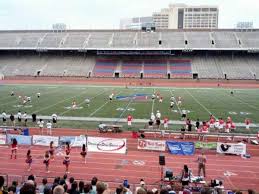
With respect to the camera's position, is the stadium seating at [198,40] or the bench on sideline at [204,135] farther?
the stadium seating at [198,40]

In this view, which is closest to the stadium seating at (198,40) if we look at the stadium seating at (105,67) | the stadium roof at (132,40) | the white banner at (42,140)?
the stadium roof at (132,40)

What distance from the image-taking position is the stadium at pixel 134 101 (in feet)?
53.4

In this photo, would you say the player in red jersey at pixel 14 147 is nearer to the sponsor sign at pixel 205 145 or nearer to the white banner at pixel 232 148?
the sponsor sign at pixel 205 145

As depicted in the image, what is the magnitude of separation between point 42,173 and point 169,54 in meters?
60.6

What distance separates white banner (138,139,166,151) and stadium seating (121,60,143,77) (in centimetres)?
4714

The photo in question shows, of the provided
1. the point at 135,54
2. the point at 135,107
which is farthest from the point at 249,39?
the point at 135,107

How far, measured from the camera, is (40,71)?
68.2 m

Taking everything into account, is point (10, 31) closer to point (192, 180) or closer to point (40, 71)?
point (40, 71)

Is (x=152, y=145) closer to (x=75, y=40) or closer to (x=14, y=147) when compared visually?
(x=14, y=147)

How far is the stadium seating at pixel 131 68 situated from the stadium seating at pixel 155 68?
4.85 feet

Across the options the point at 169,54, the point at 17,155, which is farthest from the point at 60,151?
the point at 169,54

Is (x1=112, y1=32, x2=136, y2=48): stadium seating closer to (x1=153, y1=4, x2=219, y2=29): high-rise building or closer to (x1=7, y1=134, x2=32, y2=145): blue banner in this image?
(x1=7, y1=134, x2=32, y2=145): blue banner

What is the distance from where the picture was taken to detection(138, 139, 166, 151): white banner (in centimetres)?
1870

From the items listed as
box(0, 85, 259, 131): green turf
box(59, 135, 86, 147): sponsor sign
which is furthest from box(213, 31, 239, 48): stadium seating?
box(59, 135, 86, 147): sponsor sign
